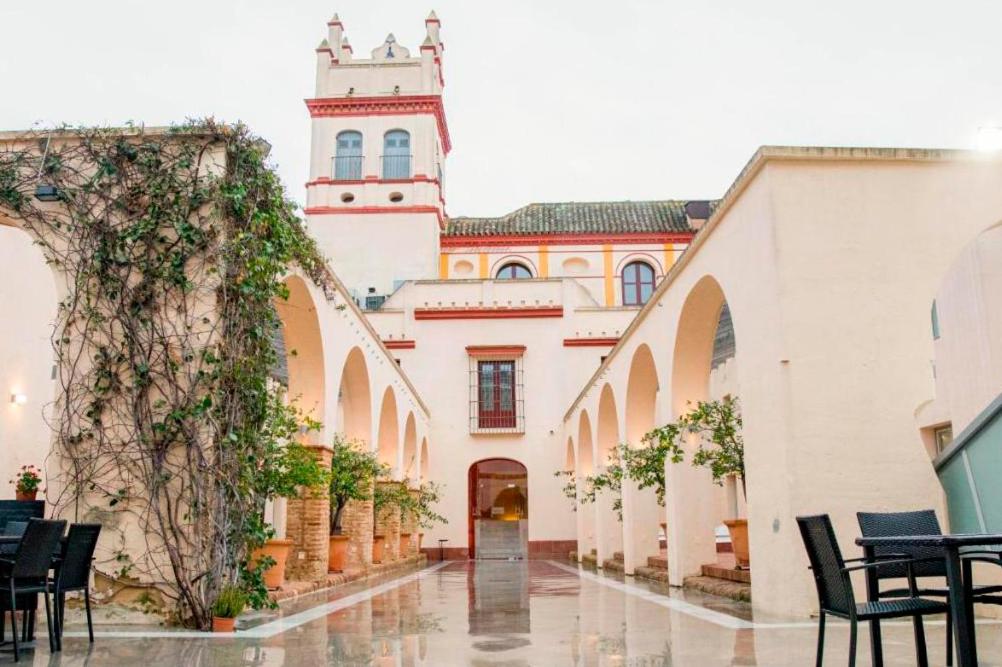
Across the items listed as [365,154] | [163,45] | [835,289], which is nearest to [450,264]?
[365,154]

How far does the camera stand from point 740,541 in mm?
9789

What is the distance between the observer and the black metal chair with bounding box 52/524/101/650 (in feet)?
17.8

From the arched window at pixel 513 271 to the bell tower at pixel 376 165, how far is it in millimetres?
2425

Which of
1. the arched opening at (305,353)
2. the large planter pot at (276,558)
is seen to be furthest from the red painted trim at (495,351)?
the large planter pot at (276,558)

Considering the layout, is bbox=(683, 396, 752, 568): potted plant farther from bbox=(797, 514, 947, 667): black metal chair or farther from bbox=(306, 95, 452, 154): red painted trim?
bbox=(306, 95, 452, 154): red painted trim

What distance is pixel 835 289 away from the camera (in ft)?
23.5

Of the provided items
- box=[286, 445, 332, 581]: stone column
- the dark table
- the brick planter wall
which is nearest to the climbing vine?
box=[286, 445, 332, 581]: stone column

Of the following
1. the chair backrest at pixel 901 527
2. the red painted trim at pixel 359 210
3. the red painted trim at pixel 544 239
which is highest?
the red painted trim at pixel 359 210

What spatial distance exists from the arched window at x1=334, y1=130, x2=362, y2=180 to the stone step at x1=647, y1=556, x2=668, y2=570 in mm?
17569

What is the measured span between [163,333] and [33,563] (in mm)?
2446

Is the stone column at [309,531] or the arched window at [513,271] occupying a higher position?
the arched window at [513,271]

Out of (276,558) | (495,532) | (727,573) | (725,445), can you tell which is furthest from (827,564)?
(495,532)

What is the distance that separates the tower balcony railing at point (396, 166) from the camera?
27281 millimetres

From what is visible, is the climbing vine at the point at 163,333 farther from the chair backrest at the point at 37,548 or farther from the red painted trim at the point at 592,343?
the red painted trim at the point at 592,343
